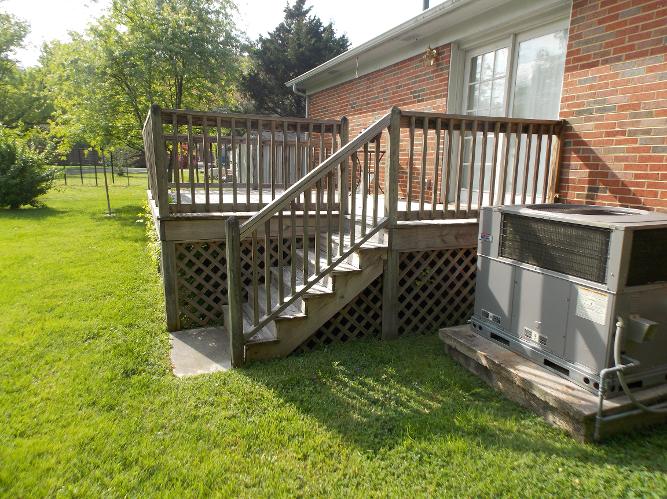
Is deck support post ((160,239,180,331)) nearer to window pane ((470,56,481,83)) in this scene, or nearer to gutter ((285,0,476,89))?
gutter ((285,0,476,89))

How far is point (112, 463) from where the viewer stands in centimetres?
223

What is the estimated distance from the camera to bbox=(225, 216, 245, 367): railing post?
3.13m

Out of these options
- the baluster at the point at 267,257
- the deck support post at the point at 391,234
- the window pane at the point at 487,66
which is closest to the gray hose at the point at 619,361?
the deck support post at the point at 391,234

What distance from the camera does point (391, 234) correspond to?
148 inches

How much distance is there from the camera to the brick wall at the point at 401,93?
19.0ft

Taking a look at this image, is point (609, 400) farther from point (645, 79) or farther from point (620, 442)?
point (645, 79)

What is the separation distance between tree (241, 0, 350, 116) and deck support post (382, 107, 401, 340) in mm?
18597

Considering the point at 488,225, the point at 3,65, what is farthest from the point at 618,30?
the point at 3,65

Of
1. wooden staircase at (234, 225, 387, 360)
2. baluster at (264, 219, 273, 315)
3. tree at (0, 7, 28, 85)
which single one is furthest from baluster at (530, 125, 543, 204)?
tree at (0, 7, 28, 85)

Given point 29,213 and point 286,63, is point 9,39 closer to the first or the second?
point 286,63

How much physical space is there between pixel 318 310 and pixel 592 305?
1.94m

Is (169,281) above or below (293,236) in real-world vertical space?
below

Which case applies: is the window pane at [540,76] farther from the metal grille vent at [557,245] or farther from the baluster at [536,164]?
the metal grille vent at [557,245]

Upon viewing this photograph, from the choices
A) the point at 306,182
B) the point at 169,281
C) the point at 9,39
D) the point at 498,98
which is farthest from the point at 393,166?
the point at 9,39
